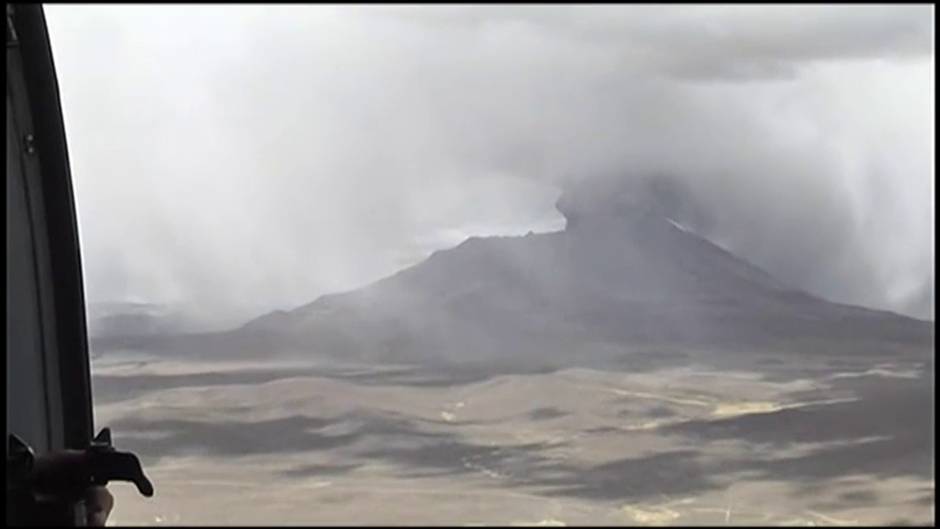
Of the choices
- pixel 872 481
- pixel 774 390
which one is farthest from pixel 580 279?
pixel 872 481

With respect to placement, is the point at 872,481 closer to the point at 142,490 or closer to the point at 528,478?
the point at 528,478

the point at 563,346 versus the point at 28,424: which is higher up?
the point at 563,346

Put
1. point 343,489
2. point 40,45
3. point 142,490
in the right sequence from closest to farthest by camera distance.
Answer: point 142,490
point 40,45
point 343,489

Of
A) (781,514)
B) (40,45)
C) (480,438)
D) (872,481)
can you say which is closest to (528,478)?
(480,438)

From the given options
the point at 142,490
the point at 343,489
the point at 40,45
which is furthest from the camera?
the point at 343,489

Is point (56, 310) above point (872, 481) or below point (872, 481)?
above

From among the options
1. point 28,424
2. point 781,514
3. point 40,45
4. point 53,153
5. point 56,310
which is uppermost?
point 40,45

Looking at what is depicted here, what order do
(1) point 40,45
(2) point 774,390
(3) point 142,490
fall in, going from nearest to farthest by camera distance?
(3) point 142,490, (1) point 40,45, (2) point 774,390

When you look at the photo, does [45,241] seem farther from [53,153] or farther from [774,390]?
[774,390]

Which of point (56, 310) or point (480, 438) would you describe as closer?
point (56, 310)
